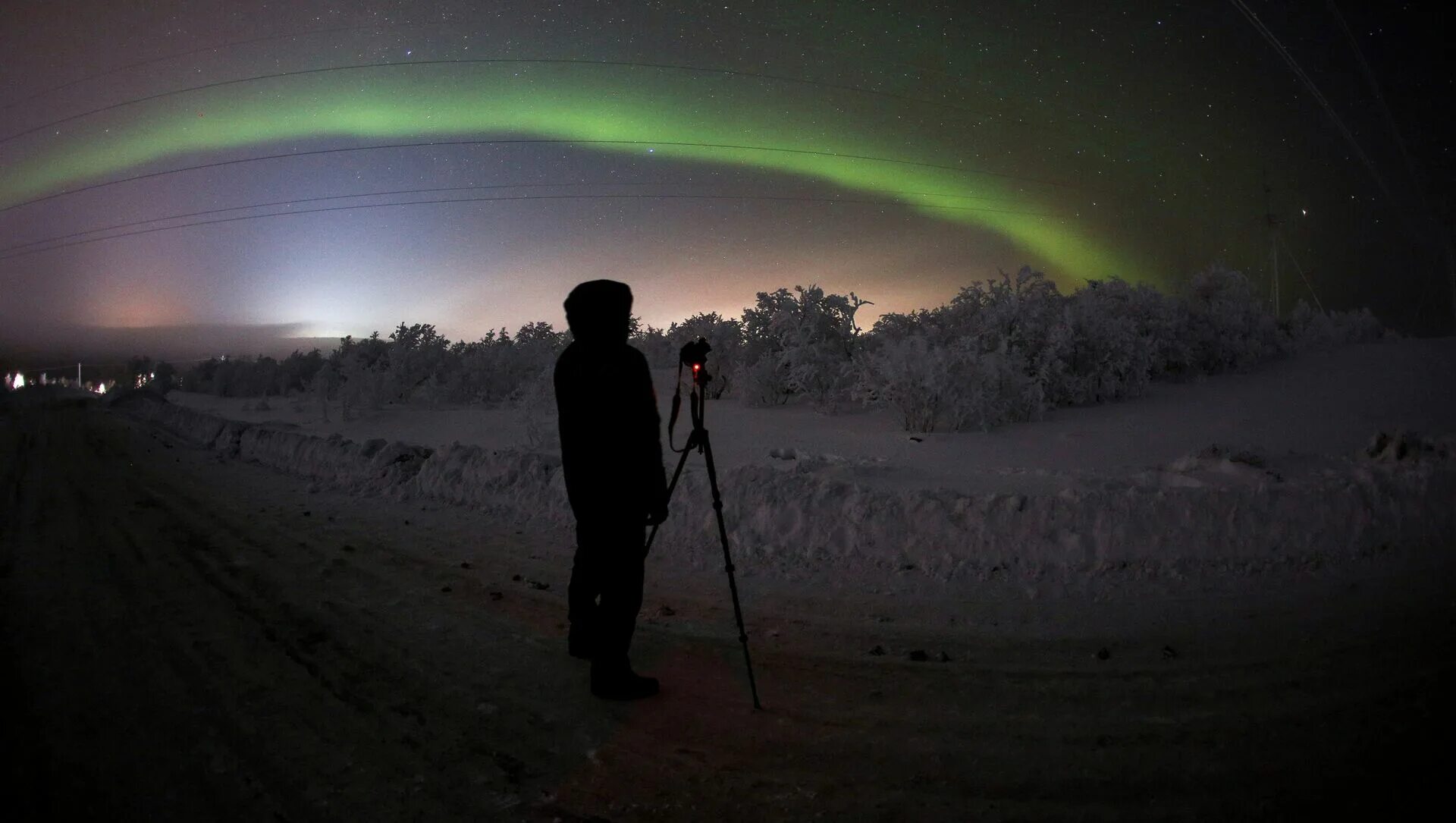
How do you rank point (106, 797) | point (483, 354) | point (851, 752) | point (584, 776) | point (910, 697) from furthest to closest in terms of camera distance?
1. point (483, 354)
2. point (910, 697)
3. point (851, 752)
4. point (584, 776)
5. point (106, 797)

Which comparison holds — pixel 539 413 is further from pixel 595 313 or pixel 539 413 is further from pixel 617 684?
pixel 617 684

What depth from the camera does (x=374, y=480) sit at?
10742 millimetres

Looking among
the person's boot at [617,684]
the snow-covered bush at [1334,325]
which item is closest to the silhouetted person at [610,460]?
the person's boot at [617,684]

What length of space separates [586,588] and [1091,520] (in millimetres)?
4563

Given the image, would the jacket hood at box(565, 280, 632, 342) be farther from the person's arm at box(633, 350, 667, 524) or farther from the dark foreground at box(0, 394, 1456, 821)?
the dark foreground at box(0, 394, 1456, 821)

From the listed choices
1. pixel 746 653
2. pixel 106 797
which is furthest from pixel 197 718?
pixel 746 653

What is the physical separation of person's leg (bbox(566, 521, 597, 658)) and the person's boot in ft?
0.58

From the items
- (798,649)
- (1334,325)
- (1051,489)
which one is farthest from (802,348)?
(1334,325)

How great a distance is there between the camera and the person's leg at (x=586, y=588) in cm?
391

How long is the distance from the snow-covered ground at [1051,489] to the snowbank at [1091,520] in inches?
0.7

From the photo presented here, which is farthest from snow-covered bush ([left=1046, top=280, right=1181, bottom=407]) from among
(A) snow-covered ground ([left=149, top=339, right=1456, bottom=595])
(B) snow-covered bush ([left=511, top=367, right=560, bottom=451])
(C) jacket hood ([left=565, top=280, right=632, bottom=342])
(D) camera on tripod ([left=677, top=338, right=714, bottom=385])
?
(C) jacket hood ([left=565, top=280, right=632, bottom=342])

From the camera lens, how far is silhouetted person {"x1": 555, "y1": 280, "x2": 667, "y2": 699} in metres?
3.79

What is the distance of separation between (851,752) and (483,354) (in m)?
25.9

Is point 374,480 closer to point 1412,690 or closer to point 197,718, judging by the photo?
point 197,718
